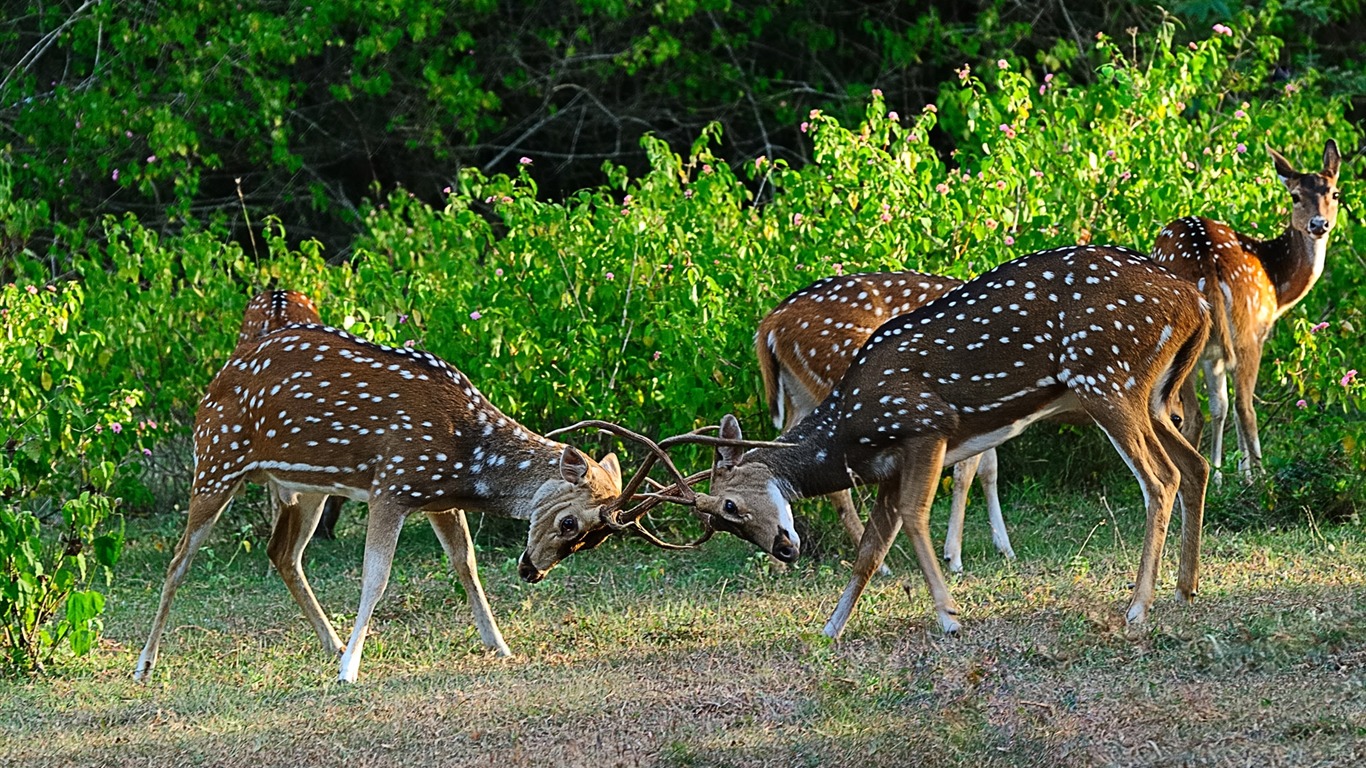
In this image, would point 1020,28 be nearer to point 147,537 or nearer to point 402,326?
point 402,326

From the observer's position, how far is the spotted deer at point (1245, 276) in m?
9.45

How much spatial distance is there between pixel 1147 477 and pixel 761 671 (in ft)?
5.51

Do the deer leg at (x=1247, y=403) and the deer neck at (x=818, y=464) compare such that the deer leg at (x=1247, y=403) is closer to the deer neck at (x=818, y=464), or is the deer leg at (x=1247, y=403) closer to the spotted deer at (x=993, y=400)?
the spotted deer at (x=993, y=400)

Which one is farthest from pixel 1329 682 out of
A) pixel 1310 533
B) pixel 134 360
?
pixel 134 360

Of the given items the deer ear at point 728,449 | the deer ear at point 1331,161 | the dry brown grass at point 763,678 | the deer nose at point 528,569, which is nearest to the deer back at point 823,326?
the dry brown grass at point 763,678

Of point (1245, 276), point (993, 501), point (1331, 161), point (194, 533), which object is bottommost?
point (993, 501)

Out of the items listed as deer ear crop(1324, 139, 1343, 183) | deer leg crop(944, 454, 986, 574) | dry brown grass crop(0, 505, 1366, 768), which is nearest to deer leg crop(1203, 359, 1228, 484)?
deer ear crop(1324, 139, 1343, 183)

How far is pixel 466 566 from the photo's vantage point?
7.75m

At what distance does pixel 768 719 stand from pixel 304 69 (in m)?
13.0

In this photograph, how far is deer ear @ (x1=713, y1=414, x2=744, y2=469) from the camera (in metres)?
7.29

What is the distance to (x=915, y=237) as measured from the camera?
935 centimetres

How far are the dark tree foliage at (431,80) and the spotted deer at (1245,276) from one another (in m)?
5.08

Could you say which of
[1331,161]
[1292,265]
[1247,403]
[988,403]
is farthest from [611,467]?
[1331,161]

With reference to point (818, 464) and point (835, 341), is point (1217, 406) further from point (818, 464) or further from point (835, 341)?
point (818, 464)
